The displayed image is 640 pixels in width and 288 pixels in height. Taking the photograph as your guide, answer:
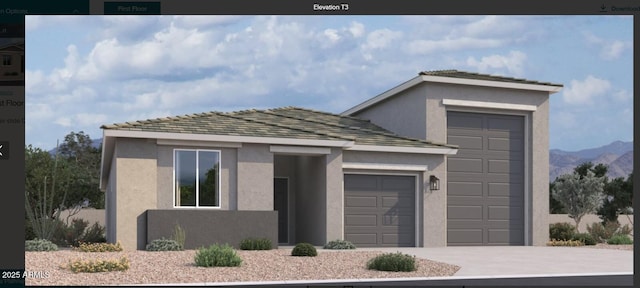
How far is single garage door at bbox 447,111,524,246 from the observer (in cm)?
2181

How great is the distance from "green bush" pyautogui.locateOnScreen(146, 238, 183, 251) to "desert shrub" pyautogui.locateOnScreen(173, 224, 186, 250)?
191mm

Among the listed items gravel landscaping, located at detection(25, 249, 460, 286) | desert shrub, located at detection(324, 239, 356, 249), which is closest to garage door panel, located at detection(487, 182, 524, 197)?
desert shrub, located at detection(324, 239, 356, 249)

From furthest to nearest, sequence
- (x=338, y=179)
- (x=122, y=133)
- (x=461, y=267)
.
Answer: (x=338, y=179) → (x=122, y=133) → (x=461, y=267)

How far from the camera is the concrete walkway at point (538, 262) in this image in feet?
42.2

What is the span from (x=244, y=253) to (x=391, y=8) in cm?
1091

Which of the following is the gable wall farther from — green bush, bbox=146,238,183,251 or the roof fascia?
the roof fascia

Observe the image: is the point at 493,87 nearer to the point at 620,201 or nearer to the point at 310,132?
the point at 310,132

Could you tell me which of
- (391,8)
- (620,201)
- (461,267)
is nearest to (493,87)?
(461,267)

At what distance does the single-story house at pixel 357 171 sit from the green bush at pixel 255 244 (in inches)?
22.4

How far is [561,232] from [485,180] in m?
3.60

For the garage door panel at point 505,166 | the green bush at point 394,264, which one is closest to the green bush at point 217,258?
the green bush at point 394,264

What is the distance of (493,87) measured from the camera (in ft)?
72.1

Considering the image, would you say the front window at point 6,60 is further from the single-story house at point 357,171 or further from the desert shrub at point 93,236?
the desert shrub at point 93,236

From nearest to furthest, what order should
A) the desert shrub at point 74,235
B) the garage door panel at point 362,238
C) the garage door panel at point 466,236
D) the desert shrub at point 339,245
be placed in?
the desert shrub at point 339,245, the garage door panel at point 362,238, the desert shrub at point 74,235, the garage door panel at point 466,236
